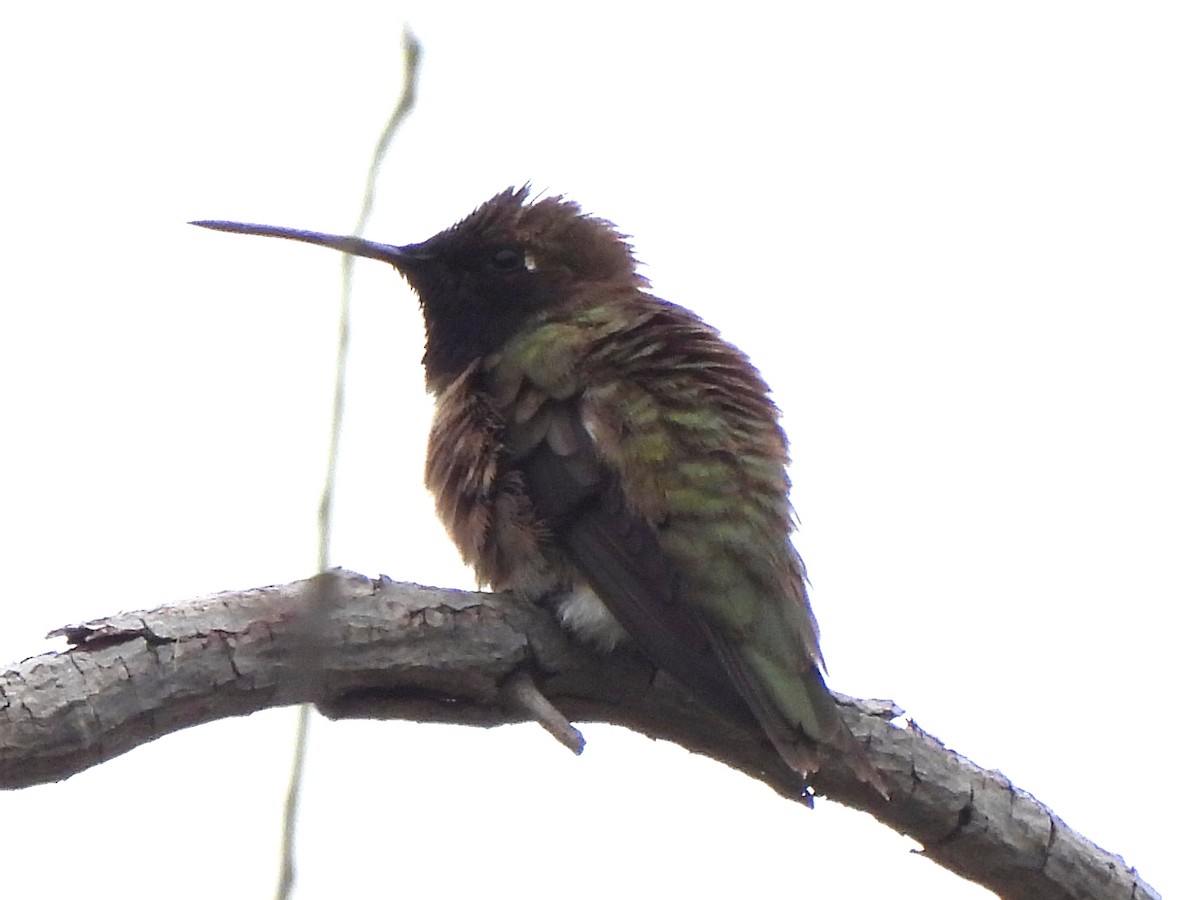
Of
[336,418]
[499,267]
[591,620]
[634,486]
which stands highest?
[499,267]

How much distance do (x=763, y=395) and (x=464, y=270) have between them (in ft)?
4.68

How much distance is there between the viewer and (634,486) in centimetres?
469

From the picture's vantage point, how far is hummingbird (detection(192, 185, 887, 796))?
4332 millimetres

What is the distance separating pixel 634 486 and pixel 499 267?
65.8 inches

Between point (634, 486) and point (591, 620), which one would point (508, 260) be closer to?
point (634, 486)

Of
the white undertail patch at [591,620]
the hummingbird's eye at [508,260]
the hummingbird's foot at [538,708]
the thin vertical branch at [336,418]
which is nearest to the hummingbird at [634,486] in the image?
the white undertail patch at [591,620]

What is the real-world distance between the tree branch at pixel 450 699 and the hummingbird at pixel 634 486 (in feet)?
0.63

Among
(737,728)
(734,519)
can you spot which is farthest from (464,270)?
(737,728)

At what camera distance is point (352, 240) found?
157cm

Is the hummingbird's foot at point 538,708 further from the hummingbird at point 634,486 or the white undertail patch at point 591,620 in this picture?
the hummingbird at point 634,486

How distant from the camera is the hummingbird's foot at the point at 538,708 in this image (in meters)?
3.75

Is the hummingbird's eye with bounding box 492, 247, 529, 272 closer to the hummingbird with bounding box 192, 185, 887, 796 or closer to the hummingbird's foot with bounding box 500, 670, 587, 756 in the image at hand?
the hummingbird with bounding box 192, 185, 887, 796

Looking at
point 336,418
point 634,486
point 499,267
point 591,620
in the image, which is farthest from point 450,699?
point 336,418

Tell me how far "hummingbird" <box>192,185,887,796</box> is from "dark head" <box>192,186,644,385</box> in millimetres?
16
